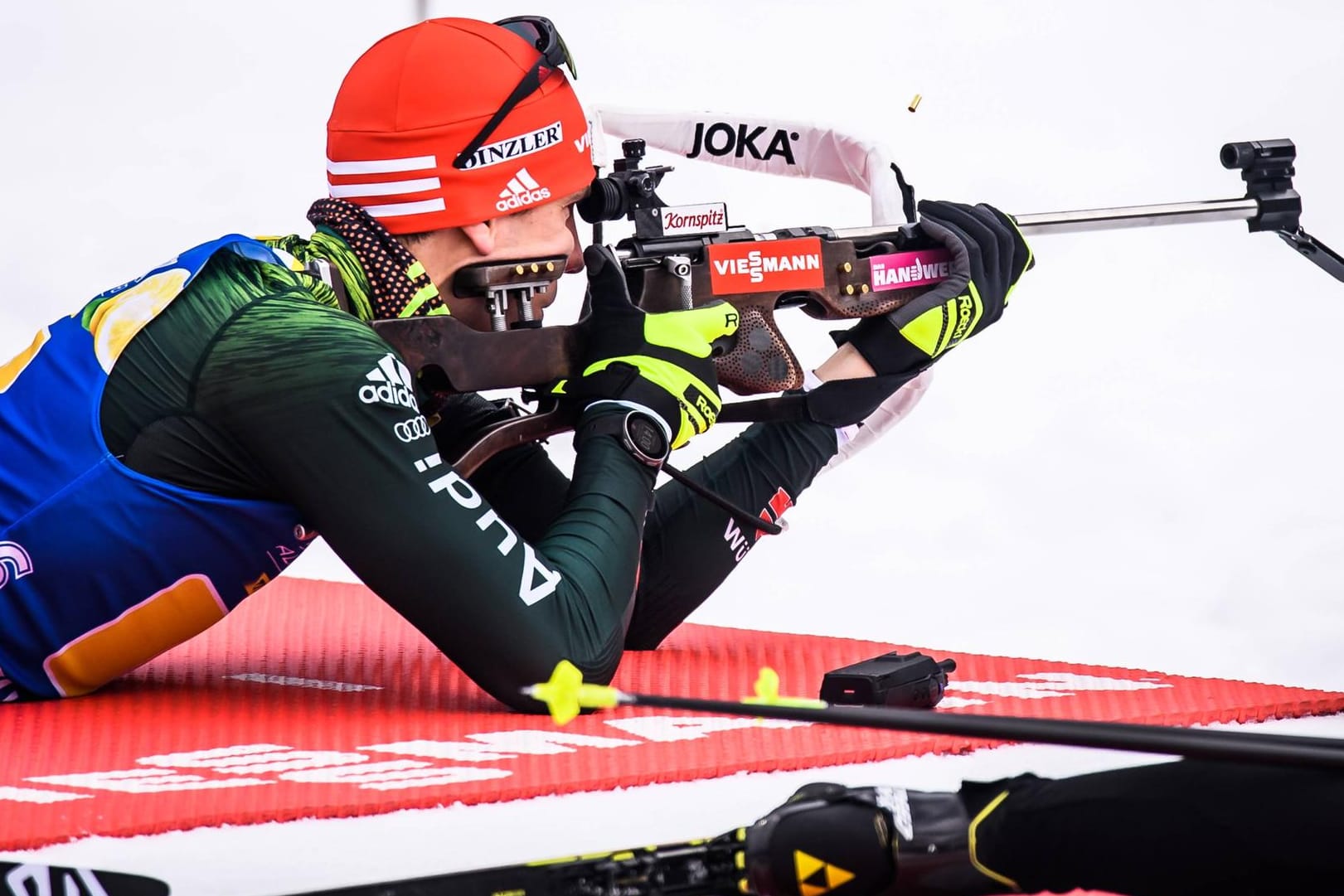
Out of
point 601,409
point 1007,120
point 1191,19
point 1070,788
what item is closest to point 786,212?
point 1007,120

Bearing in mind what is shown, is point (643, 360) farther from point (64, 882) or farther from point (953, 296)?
point (64, 882)

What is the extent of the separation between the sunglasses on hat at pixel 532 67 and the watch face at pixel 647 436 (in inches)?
13.8

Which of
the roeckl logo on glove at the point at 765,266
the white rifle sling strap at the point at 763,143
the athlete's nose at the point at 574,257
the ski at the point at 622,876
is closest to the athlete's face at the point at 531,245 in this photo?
the athlete's nose at the point at 574,257

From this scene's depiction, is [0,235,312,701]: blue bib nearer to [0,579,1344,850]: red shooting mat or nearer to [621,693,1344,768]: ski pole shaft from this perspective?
[0,579,1344,850]: red shooting mat

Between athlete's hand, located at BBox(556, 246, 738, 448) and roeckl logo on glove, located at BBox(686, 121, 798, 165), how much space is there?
0.67 m

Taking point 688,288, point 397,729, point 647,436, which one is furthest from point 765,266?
point 397,729

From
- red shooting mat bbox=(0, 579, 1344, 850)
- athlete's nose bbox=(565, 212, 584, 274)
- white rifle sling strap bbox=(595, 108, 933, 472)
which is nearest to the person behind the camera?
red shooting mat bbox=(0, 579, 1344, 850)

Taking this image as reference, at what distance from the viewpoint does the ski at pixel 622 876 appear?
1.34m

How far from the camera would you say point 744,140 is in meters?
2.60

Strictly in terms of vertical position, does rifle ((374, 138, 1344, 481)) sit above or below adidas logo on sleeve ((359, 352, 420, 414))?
above

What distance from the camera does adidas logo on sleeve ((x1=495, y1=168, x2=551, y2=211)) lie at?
1.99 m

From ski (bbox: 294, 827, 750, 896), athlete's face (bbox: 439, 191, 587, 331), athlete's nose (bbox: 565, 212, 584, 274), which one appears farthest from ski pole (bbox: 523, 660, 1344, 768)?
athlete's nose (bbox: 565, 212, 584, 274)

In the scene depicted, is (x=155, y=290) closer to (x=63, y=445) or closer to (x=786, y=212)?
(x=63, y=445)

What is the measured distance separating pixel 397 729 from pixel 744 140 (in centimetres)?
119
